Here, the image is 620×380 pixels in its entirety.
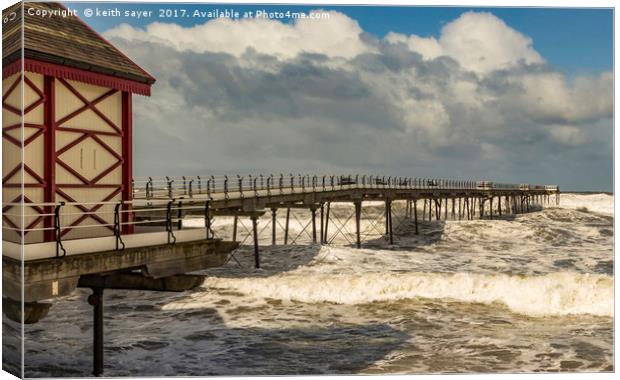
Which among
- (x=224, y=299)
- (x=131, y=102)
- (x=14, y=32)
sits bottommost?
(x=224, y=299)

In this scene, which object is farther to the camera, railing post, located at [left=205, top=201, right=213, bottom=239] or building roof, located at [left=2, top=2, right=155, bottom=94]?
railing post, located at [left=205, top=201, right=213, bottom=239]

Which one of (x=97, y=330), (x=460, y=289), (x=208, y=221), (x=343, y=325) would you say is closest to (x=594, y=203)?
(x=460, y=289)

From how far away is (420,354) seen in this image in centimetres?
1382

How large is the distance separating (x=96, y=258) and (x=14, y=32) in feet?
14.7

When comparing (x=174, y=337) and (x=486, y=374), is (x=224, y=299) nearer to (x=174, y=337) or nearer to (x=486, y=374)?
(x=174, y=337)

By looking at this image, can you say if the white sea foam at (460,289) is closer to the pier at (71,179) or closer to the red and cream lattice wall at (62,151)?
the pier at (71,179)

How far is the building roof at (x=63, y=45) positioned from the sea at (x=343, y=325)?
5.17m

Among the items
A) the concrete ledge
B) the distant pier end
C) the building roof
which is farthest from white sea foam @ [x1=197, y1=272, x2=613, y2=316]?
the building roof

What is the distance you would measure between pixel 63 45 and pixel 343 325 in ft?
36.3

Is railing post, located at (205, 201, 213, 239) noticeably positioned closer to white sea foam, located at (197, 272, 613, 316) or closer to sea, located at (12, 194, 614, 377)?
sea, located at (12, 194, 614, 377)

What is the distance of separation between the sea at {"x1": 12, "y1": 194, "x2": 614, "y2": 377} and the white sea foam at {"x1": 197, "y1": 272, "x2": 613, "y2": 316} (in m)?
0.05

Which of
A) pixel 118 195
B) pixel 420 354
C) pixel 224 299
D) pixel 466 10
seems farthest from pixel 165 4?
pixel 224 299

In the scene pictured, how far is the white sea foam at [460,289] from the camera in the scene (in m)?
19.9

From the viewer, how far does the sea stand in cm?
1320
